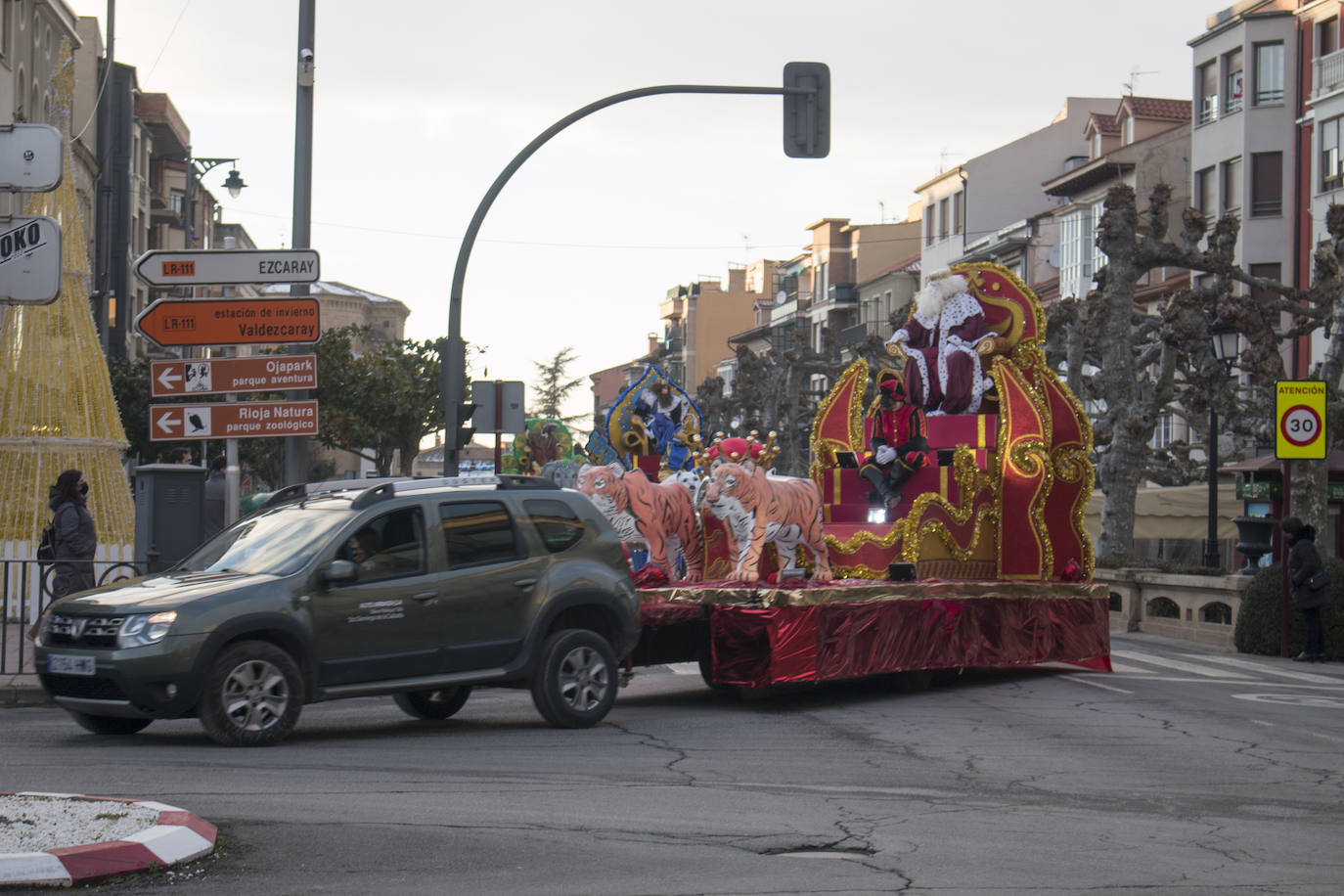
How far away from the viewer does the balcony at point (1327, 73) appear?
41656mm

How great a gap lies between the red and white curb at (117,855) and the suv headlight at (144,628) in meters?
3.23

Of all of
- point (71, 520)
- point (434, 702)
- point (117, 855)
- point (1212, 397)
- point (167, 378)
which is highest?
point (1212, 397)

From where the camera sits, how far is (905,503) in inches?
674

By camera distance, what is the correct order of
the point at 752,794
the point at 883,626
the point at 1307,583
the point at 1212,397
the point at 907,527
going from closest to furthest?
the point at 752,794
the point at 883,626
the point at 907,527
the point at 1307,583
the point at 1212,397

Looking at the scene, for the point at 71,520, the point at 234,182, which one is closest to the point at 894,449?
the point at 71,520

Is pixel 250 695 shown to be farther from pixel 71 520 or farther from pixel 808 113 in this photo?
pixel 808 113

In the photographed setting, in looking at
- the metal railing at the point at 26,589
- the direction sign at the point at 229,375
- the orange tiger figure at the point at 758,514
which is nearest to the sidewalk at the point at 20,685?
the metal railing at the point at 26,589

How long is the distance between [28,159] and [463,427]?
38.0 feet

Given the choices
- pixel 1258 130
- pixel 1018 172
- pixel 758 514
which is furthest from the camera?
pixel 1018 172

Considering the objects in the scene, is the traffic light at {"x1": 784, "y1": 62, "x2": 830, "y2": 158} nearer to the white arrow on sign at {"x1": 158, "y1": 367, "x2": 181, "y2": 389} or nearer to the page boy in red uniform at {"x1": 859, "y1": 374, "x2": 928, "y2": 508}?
the page boy in red uniform at {"x1": 859, "y1": 374, "x2": 928, "y2": 508}

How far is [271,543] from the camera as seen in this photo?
1174cm

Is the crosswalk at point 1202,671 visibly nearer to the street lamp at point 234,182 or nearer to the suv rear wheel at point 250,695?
the suv rear wheel at point 250,695

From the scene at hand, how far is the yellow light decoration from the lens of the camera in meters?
21.3

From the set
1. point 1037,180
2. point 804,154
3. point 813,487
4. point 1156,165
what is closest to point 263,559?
point 813,487
